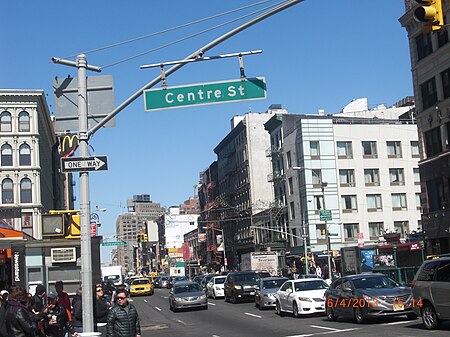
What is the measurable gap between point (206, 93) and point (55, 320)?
521 centimetres

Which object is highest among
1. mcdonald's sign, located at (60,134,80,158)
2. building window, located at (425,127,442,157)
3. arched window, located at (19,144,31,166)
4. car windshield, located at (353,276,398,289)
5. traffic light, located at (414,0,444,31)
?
arched window, located at (19,144,31,166)

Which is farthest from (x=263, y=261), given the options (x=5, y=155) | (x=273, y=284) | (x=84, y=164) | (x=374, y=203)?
(x=84, y=164)

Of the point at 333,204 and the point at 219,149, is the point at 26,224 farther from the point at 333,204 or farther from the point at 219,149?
the point at 219,149

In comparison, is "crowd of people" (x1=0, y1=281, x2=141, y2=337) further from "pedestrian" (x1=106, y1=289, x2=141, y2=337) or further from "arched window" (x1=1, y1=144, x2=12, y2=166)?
"arched window" (x1=1, y1=144, x2=12, y2=166)

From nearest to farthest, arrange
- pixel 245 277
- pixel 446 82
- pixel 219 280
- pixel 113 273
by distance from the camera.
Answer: pixel 245 277 < pixel 446 82 < pixel 219 280 < pixel 113 273

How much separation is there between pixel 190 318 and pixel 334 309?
9375 mm

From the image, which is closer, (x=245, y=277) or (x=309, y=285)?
(x=309, y=285)

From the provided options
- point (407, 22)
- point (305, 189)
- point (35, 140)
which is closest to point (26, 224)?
point (35, 140)

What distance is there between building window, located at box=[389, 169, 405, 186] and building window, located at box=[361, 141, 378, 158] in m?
2.49

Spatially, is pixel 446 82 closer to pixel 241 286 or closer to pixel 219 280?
pixel 241 286

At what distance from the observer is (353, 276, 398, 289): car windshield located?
74.0 feet

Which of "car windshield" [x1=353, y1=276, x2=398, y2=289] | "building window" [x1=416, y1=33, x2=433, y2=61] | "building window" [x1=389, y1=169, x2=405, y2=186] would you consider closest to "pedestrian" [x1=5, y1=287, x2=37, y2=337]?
"car windshield" [x1=353, y1=276, x2=398, y2=289]

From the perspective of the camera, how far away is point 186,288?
37406mm

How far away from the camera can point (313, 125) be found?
228 feet
